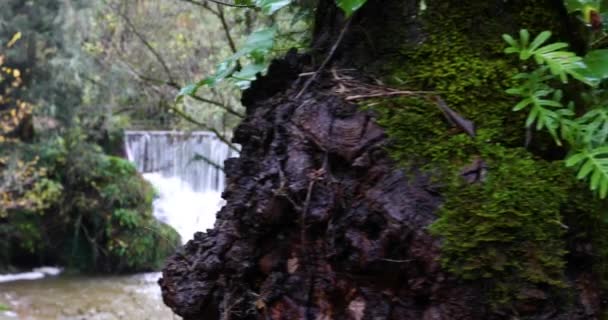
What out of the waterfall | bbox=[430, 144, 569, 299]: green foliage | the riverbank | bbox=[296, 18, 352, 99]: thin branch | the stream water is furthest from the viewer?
the waterfall

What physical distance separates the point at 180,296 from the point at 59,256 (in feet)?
36.0

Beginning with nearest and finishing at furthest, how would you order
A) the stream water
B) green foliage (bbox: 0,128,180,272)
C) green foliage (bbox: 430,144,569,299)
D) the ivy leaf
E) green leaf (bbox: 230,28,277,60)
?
1. green foliage (bbox: 430,144,569,299)
2. the ivy leaf
3. green leaf (bbox: 230,28,277,60)
4. the stream water
5. green foliage (bbox: 0,128,180,272)

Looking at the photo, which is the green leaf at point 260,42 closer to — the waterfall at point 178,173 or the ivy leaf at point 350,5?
the ivy leaf at point 350,5

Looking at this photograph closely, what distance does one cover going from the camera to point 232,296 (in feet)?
4.02

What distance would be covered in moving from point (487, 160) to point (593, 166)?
161mm

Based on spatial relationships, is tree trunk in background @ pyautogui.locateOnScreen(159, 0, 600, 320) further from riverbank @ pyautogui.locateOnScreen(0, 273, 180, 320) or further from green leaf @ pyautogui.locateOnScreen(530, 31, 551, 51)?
riverbank @ pyautogui.locateOnScreen(0, 273, 180, 320)

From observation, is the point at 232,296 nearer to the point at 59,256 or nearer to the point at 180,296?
the point at 180,296

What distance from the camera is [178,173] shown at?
41.5 ft

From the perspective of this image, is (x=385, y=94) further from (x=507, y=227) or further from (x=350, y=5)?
(x=507, y=227)

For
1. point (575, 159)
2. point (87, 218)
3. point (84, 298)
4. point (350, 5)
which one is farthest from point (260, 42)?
point (87, 218)

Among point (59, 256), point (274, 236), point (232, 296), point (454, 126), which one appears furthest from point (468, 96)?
point (59, 256)

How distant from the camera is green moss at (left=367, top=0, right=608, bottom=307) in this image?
0.99 meters

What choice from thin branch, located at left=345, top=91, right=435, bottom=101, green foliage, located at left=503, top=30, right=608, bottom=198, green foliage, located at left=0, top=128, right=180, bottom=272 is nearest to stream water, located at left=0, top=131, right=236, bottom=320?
green foliage, located at left=0, top=128, right=180, bottom=272

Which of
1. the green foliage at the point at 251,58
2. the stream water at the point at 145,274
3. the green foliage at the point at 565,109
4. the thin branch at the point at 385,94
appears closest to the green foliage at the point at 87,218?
the stream water at the point at 145,274
